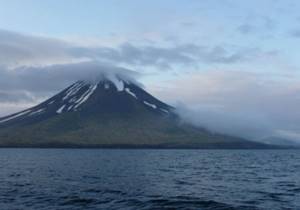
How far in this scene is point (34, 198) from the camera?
128ft

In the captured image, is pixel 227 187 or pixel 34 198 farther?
pixel 227 187

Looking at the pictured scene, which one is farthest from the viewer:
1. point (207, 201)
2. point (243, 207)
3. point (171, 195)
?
point (171, 195)

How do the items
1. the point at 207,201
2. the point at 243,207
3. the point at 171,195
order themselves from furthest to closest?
the point at 171,195 < the point at 207,201 < the point at 243,207

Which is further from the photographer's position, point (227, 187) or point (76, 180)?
point (76, 180)

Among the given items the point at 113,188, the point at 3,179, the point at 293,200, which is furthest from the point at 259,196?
the point at 3,179

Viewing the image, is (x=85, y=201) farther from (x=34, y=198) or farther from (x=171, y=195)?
(x=171, y=195)

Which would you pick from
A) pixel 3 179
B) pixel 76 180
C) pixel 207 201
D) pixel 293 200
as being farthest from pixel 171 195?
pixel 3 179

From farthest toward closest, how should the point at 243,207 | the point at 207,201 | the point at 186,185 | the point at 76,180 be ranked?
the point at 76,180
the point at 186,185
the point at 207,201
the point at 243,207

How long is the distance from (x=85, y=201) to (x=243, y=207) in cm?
1187

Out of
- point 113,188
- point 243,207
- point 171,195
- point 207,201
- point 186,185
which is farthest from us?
point 186,185

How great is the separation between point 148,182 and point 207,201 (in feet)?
52.6

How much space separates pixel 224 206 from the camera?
3469 cm

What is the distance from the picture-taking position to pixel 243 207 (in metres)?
34.4

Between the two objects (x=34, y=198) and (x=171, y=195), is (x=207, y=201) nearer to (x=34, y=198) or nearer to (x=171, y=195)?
(x=171, y=195)
